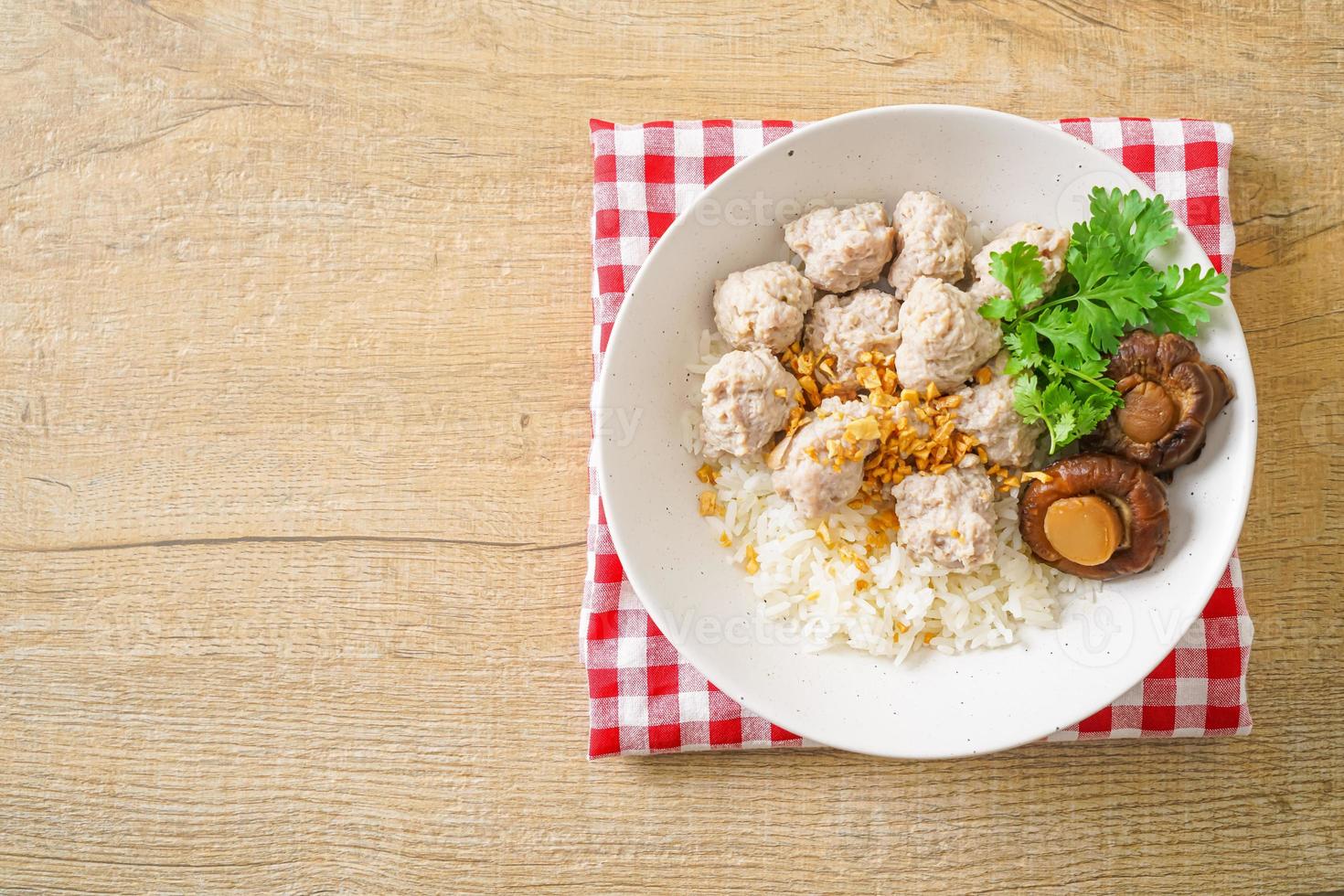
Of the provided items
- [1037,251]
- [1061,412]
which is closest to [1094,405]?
[1061,412]

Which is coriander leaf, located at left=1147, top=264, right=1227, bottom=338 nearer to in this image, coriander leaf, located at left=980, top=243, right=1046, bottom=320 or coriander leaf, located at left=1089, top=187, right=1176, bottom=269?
coriander leaf, located at left=1089, top=187, right=1176, bottom=269

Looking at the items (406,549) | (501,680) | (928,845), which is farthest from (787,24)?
(928,845)

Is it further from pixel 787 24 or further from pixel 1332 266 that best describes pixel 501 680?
pixel 1332 266
